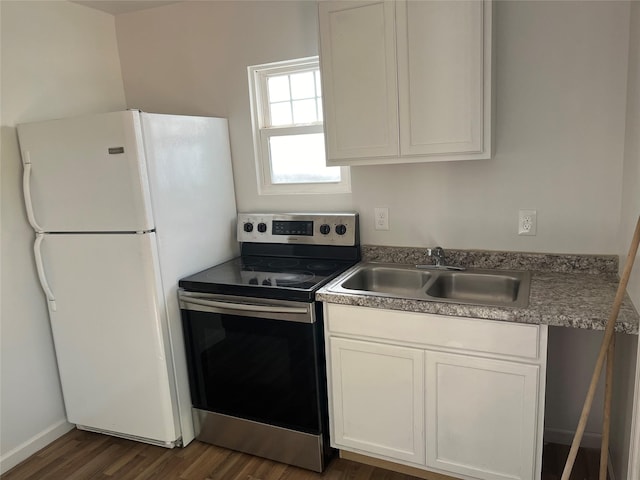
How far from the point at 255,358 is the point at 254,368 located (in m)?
0.05

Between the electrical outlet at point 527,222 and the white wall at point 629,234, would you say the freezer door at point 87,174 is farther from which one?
the white wall at point 629,234

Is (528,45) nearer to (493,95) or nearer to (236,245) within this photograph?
(493,95)

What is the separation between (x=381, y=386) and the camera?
198cm

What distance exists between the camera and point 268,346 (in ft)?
6.95

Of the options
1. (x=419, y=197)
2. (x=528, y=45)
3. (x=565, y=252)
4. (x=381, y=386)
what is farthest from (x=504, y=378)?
(x=528, y=45)

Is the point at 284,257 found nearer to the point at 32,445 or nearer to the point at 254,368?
the point at 254,368

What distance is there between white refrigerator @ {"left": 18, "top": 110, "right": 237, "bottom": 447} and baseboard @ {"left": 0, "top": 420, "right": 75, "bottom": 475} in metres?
0.14

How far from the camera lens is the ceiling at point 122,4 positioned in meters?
2.62

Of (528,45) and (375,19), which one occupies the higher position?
(375,19)

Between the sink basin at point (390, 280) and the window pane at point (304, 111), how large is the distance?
3.01 feet

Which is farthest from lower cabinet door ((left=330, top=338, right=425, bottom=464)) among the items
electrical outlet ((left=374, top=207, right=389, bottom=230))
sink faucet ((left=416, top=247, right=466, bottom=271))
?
electrical outlet ((left=374, top=207, right=389, bottom=230))

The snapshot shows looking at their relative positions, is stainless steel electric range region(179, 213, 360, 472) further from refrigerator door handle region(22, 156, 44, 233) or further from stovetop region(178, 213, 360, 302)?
refrigerator door handle region(22, 156, 44, 233)

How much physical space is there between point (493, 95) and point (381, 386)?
1.31 meters

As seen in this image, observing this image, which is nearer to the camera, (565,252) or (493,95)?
(493,95)
